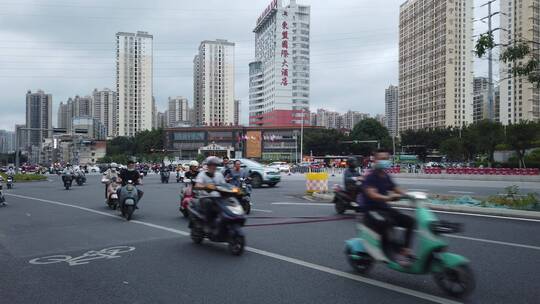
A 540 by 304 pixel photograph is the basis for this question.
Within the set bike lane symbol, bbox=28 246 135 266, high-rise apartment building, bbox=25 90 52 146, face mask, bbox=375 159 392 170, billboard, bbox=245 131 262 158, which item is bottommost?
bike lane symbol, bbox=28 246 135 266

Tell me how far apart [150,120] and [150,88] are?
773 inches

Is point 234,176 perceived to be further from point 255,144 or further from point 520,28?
point 255,144

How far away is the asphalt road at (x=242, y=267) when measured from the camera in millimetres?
4910

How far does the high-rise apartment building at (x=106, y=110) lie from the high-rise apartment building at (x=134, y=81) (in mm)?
20234

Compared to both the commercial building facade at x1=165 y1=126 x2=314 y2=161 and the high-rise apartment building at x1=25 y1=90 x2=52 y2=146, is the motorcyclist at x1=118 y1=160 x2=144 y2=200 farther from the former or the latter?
the high-rise apartment building at x1=25 y1=90 x2=52 y2=146

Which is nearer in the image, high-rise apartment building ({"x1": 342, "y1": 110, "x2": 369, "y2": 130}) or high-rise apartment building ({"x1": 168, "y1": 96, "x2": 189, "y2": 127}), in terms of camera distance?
high-rise apartment building ({"x1": 168, "y1": 96, "x2": 189, "y2": 127})

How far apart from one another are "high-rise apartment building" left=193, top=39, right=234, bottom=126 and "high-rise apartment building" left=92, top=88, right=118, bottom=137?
30.3m

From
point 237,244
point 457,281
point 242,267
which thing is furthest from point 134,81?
point 457,281

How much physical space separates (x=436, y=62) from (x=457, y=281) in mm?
102025

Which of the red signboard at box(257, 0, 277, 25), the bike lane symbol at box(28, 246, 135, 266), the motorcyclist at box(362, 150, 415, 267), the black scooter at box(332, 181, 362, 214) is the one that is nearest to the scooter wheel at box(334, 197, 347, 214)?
the black scooter at box(332, 181, 362, 214)

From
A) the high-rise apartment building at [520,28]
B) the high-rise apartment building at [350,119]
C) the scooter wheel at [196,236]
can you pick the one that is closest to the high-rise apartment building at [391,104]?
the high-rise apartment building at [350,119]

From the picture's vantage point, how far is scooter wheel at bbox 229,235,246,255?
22.8ft

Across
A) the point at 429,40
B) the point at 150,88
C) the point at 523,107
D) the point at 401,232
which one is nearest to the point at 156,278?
the point at 401,232

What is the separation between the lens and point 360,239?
5715 millimetres
